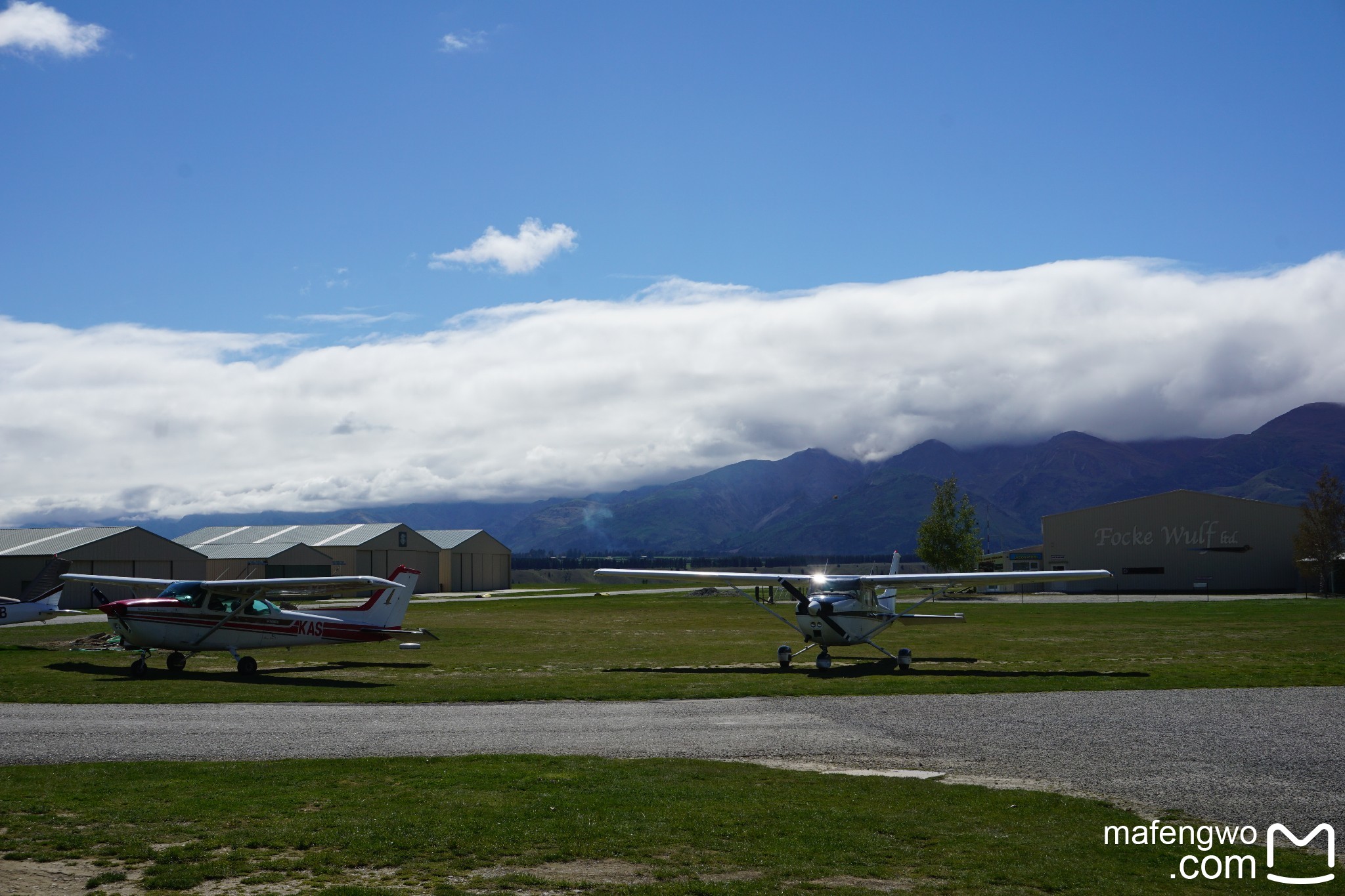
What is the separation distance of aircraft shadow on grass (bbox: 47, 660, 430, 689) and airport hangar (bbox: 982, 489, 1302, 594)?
63.3 m

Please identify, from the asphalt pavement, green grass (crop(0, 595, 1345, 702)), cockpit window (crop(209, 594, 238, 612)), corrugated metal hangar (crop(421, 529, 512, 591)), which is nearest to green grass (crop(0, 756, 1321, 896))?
the asphalt pavement

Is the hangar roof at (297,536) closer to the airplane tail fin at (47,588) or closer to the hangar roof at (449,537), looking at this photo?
the hangar roof at (449,537)

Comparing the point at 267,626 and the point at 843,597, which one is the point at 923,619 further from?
the point at 267,626

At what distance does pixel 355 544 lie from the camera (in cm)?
8319

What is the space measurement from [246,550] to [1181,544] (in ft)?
252

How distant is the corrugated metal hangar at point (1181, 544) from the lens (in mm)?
78250

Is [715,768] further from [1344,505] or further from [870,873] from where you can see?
[1344,505]

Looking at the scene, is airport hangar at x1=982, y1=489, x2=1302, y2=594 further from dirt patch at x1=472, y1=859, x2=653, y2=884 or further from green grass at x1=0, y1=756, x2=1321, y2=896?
dirt patch at x1=472, y1=859, x2=653, y2=884

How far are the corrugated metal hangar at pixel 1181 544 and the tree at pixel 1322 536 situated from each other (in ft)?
7.28

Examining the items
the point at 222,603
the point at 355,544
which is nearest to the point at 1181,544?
the point at 355,544

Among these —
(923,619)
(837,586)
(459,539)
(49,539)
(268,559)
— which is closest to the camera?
(837,586)

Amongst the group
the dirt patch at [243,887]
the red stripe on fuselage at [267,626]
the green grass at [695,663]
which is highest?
the red stripe on fuselage at [267,626]

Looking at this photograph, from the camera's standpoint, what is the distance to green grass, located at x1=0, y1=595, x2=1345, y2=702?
20453 millimetres

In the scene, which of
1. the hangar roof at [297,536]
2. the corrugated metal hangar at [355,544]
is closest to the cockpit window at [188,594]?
the corrugated metal hangar at [355,544]
